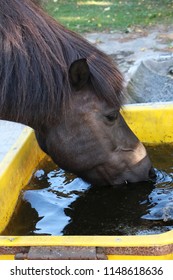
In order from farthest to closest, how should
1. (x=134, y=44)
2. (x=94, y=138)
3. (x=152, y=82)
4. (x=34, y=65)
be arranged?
(x=134, y=44)
(x=152, y=82)
(x=94, y=138)
(x=34, y=65)

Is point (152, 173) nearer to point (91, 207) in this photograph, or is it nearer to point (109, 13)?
point (91, 207)

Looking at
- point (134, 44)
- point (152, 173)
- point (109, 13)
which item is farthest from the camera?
point (109, 13)

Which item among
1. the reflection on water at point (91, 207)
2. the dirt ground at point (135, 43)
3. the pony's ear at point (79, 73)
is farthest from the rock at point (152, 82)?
the pony's ear at point (79, 73)

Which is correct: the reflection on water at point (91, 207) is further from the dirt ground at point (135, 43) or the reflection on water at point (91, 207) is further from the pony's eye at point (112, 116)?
the dirt ground at point (135, 43)

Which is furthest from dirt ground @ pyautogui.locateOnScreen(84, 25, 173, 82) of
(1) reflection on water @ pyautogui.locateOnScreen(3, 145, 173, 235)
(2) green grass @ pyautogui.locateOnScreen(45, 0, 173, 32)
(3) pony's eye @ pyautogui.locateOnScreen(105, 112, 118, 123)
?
(3) pony's eye @ pyautogui.locateOnScreen(105, 112, 118, 123)

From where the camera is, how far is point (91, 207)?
259 centimetres

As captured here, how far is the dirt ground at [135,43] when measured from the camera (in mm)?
6797

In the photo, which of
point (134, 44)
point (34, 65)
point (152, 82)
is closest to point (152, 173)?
point (34, 65)

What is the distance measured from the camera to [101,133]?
2588 millimetres

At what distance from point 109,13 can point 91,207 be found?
798 cm

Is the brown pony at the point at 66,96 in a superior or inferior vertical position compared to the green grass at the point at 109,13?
superior

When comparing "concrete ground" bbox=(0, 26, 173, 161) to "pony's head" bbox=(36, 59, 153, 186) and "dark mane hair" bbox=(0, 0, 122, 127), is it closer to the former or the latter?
"pony's head" bbox=(36, 59, 153, 186)
